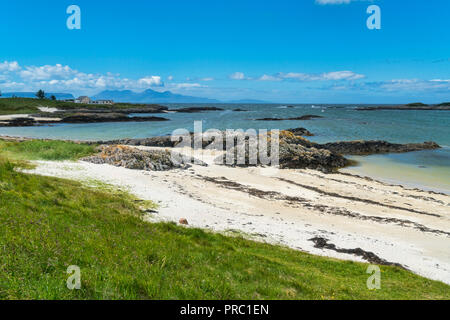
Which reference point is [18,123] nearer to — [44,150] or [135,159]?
[44,150]

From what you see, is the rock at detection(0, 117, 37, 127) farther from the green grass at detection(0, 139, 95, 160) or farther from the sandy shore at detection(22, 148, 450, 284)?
the sandy shore at detection(22, 148, 450, 284)

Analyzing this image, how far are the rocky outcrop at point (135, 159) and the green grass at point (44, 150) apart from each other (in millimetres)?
1661

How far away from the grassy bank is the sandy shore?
2.61 m

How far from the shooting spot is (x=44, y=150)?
27828mm

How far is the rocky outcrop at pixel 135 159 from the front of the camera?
26.5 metres

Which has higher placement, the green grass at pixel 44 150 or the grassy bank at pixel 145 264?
the green grass at pixel 44 150

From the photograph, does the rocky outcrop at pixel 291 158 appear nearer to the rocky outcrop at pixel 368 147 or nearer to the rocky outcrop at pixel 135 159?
the rocky outcrop at pixel 135 159

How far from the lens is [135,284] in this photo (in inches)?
215

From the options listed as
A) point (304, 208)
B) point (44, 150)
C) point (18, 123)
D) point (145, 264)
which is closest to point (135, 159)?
point (44, 150)

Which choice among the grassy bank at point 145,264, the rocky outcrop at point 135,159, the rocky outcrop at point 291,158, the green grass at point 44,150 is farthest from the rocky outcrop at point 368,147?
the grassy bank at point 145,264

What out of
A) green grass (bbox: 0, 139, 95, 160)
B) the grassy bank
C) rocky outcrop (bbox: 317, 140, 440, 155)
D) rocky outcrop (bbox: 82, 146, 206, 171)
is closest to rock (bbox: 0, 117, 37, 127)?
green grass (bbox: 0, 139, 95, 160)

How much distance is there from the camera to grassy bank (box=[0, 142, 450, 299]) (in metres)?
5.29

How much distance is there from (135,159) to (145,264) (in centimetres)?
2158
